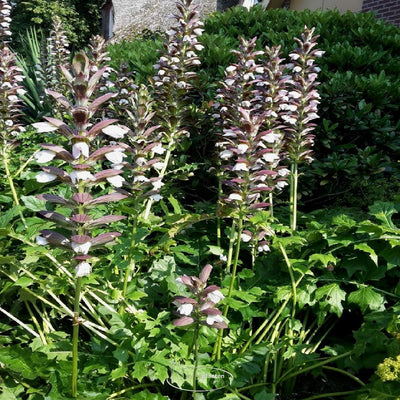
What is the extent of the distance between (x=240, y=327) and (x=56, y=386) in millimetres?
948

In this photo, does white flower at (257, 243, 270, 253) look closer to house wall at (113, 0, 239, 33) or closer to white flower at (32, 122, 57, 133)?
white flower at (32, 122, 57, 133)

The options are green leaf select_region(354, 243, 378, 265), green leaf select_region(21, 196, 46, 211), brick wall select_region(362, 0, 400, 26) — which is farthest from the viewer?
brick wall select_region(362, 0, 400, 26)

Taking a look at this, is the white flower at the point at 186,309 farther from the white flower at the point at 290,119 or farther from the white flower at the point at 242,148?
the white flower at the point at 290,119

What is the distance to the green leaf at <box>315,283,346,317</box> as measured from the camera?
6.93ft

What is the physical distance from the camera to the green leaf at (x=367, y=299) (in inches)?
81.1

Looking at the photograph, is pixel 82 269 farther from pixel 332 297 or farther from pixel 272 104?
pixel 272 104

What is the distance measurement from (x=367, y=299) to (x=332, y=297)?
0.52 feet

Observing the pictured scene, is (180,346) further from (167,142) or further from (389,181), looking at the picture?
(389,181)

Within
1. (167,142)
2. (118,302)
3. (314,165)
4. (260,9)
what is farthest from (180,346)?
(260,9)

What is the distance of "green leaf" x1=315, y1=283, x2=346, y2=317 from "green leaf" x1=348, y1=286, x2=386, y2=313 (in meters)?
0.05

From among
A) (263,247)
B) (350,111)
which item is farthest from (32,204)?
(350,111)

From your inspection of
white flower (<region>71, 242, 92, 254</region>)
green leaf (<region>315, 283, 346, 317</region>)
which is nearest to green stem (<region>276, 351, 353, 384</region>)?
green leaf (<region>315, 283, 346, 317</region>)

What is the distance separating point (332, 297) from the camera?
2.13m

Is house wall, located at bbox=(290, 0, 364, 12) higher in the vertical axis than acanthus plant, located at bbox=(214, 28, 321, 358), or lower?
higher
